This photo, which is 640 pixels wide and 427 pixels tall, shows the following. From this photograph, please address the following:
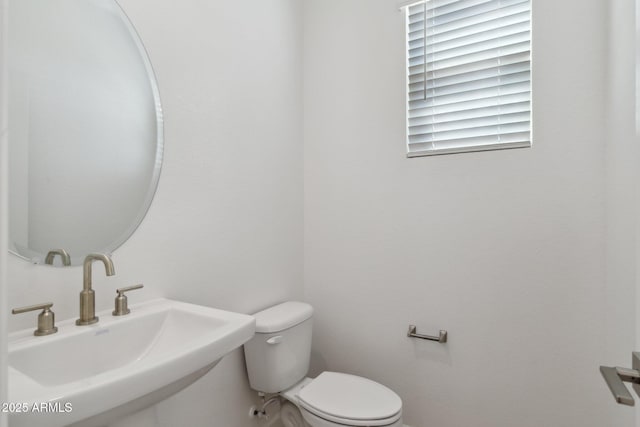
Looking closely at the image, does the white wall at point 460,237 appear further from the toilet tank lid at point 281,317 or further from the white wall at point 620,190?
the toilet tank lid at point 281,317

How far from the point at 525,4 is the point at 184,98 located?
4.83ft

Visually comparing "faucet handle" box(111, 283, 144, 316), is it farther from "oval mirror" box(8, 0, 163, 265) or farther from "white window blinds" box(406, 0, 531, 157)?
"white window blinds" box(406, 0, 531, 157)

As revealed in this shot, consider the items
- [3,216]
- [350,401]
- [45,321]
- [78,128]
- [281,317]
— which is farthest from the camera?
[281,317]

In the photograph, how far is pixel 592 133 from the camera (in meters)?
1.25

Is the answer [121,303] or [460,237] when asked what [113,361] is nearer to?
[121,303]

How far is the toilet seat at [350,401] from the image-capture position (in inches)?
48.0

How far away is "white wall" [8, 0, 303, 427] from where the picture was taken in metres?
1.12

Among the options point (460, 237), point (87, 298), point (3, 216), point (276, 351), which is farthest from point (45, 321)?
point (460, 237)

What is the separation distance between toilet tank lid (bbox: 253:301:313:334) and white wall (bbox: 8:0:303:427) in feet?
0.25

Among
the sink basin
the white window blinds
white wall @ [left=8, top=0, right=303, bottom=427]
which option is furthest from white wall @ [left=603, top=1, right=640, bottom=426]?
white wall @ [left=8, top=0, right=303, bottom=427]

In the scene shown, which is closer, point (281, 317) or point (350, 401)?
point (350, 401)

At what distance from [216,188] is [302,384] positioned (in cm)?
102

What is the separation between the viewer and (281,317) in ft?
4.91

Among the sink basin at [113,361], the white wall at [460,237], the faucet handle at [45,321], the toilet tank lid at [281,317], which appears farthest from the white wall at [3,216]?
the white wall at [460,237]
